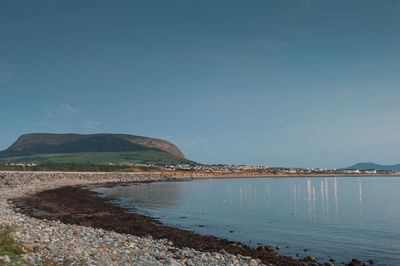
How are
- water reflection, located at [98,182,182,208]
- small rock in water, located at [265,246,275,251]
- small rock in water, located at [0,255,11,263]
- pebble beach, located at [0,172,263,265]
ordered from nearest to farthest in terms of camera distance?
small rock in water, located at [0,255,11,263], pebble beach, located at [0,172,263,265], small rock in water, located at [265,246,275,251], water reflection, located at [98,182,182,208]

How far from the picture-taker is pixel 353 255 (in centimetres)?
2288

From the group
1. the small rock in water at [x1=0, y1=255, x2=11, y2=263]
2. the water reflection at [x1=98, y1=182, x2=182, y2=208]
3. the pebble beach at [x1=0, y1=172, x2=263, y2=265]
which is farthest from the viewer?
the water reflection at [x1=98, y1=182, x2=182, y2=208]

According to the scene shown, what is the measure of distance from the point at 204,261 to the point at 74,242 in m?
7.11

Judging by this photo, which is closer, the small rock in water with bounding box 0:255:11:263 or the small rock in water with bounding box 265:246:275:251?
the small rock in water with bounding box 0:255:11:263

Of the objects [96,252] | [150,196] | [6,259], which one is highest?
[6,259]

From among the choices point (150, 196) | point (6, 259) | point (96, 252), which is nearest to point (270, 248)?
point (96, 252)

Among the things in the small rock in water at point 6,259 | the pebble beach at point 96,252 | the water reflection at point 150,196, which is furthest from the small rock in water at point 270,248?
the water reflection at point 150,196

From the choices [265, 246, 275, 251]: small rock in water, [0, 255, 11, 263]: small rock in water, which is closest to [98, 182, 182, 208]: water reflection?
[265, 246, 275, 251]: small rock in water

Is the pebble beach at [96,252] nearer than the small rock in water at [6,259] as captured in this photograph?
No

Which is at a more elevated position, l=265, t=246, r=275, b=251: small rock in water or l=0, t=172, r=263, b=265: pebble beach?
l=0, t=172, r=263, b=265: pebble beach

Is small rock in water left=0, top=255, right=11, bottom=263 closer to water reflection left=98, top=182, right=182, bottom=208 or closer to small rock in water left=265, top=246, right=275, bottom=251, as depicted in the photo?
small rock in water left=265, top=246, right=275, bottom=251

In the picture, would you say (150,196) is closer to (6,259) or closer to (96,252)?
(96,252)

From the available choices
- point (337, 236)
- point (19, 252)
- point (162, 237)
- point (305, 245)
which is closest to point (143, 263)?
point (19, 252)

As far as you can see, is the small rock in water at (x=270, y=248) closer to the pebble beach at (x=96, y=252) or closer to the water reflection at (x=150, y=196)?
the pebble beach at (x=96, y=252)
